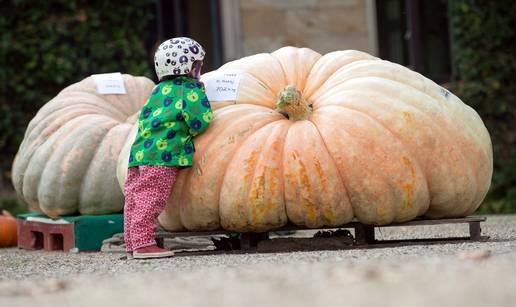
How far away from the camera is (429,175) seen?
5.61 m

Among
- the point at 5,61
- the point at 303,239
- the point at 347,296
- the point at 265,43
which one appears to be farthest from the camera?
the point at 265,43

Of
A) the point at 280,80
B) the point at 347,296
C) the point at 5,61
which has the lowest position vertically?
the point at 347,296

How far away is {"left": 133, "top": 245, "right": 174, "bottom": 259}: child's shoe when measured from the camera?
5.68m

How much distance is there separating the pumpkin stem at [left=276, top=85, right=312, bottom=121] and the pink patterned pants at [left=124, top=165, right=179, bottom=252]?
62 cm

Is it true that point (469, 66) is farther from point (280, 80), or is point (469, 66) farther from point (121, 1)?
point (280, 80)

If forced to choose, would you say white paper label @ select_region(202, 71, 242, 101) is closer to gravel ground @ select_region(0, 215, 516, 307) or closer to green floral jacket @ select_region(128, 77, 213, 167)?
green floral jacket @ select_region(128, 77, 213, 167)

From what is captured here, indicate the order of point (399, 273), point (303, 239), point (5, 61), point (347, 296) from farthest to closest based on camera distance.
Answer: point (5, 61) < point (303, 239) < point (399, 273) < point (347, 296)

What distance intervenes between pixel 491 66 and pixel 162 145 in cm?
522

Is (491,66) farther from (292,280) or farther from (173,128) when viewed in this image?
(292,280)

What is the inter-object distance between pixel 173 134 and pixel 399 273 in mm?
2154

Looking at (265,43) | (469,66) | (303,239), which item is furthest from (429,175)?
(265,43)

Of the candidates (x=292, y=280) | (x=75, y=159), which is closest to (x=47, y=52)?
(x=75, y=159)

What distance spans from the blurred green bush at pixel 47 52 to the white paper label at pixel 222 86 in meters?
4.19

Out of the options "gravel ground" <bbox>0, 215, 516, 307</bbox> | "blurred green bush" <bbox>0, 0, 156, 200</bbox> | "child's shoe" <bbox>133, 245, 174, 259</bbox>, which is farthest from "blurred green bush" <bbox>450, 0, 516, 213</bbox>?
"child's shoe" <bbox>133, 245, 174, 259</bbox>
